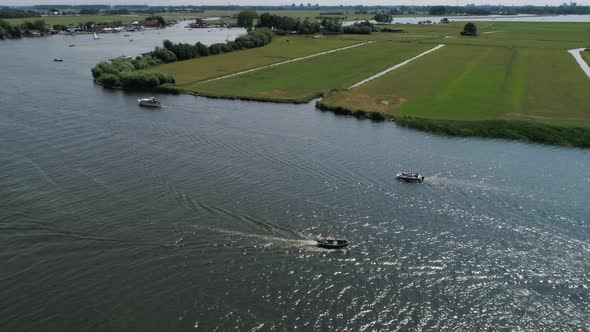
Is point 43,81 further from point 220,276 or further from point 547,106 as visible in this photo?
point 547,106

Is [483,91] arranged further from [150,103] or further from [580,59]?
[580,59]

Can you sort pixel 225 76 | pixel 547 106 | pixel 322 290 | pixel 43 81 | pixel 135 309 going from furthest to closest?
pixel 225 76 → pixel 43 81 → pixel 547 106 → pixel 322 290 → pixel 135 309

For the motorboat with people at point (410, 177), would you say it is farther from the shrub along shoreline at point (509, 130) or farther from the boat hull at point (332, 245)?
the shrub along shoreline at point (509, 130)

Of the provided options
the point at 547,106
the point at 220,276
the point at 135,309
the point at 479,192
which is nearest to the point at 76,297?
the point at 135,309

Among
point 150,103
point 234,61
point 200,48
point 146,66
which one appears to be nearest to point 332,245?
point 150,103

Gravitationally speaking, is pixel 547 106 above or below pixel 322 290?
above
